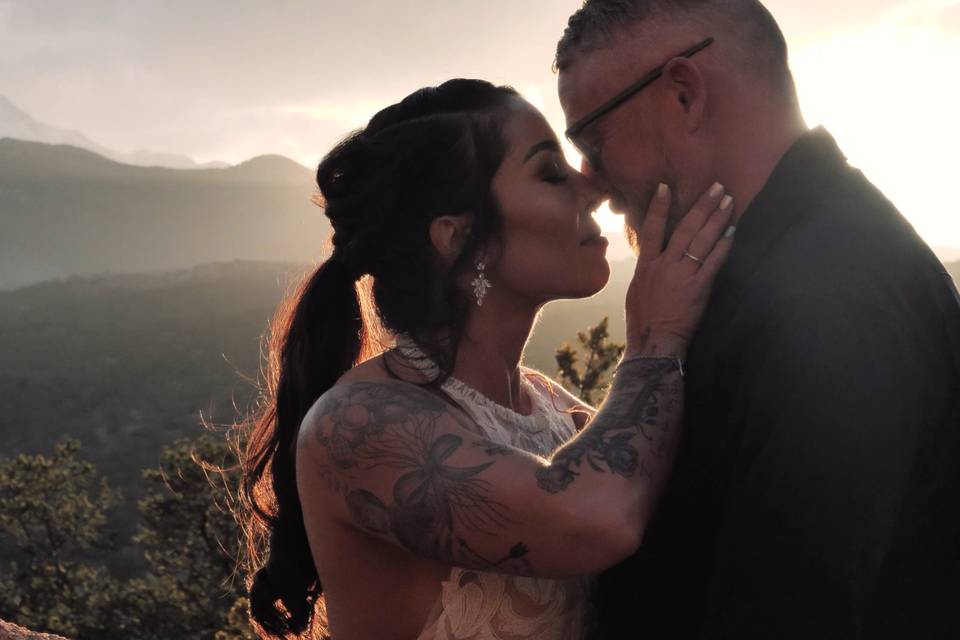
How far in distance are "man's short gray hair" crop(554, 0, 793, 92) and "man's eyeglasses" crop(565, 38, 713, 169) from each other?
7 cm

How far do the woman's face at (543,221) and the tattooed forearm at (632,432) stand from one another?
61cm

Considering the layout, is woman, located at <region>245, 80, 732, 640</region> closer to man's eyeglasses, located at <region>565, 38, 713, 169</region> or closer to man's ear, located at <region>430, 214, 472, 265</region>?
man's ear, located at <region>430, 214, 472, 265</region>

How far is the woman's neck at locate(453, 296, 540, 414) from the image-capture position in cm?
311

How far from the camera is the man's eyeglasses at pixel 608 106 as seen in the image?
2479 millimetres

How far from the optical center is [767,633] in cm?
185

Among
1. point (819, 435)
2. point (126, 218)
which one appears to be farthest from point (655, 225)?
point (126, 218)

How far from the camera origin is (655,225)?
2602 millimetres

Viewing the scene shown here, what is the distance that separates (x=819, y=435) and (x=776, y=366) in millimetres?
178

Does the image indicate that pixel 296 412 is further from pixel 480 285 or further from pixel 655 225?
pixel 655 225

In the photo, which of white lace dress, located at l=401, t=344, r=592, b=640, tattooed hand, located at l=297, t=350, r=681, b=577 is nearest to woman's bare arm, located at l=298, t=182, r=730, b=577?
tattooed hand, located at l=297, t=350, r=681, b=577

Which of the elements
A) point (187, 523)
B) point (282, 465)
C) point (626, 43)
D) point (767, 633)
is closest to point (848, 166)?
point (626, 43)

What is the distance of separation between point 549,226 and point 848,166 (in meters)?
1.01

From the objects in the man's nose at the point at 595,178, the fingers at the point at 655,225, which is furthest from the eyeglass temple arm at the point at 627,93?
the fingers at the point at 655,225

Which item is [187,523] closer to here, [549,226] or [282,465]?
[282,465]
